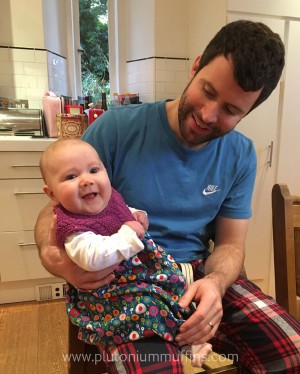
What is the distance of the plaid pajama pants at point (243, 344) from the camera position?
2.48 feet

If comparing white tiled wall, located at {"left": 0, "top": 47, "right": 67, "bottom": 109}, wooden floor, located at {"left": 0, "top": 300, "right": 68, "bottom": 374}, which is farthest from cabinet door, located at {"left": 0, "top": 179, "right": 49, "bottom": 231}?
white tiled wall, located at {"left": 0, "top": 47, "right": 67, "bottom": 109}

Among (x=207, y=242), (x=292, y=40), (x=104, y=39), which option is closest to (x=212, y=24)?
(x=292, y=40)

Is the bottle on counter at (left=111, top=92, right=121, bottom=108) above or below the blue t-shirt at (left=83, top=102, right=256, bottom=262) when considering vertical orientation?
above

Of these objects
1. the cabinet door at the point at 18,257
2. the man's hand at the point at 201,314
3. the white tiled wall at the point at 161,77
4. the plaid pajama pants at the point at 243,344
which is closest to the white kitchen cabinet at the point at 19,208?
the cabinet door at the point at 18,257

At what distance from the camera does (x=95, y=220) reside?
0.79 metres

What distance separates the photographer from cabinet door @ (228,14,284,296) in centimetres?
A: 197

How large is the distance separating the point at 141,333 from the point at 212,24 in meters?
1.85

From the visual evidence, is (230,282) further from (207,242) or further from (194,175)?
(194,175)

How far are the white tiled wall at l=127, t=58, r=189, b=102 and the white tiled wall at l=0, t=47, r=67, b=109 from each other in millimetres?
674

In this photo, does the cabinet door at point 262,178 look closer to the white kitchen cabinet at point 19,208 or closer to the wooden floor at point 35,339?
the wooden floor at point 35,339

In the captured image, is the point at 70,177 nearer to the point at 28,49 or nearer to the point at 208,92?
the point at 208,92

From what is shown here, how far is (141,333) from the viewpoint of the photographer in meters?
0.79

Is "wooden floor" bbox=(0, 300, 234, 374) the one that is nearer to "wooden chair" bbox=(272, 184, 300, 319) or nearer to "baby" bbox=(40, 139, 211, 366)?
"wooden chair" bbox=(272, 184, 300, 319)

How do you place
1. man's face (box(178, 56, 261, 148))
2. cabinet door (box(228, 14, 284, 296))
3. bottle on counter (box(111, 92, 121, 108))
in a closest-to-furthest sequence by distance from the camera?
man's face (box(178, 56, 261, 148)) → cabinet door (box(228, 14, 284, 296)) → bottle on counter (box(111, 92, 121, 108))
